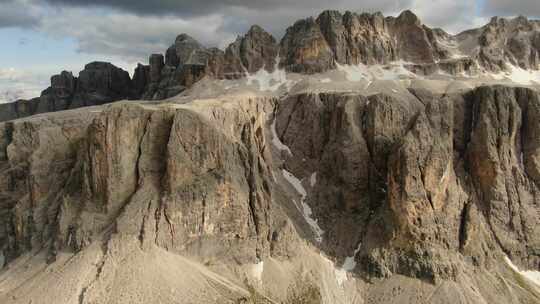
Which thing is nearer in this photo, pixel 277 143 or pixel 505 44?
pixel 277 143

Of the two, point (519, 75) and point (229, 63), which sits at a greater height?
point (229, 63)

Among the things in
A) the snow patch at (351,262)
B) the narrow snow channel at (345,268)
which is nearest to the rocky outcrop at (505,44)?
the snow patch at (351,262)

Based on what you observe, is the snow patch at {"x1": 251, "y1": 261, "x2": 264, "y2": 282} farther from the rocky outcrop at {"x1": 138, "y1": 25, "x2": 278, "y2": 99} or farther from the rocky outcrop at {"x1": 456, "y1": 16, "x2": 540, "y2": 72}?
the rocky outcrop at {"x1": 456, "y1": 16, "x2": 540, "y2": 72}

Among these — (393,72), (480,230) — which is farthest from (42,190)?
(393,72)

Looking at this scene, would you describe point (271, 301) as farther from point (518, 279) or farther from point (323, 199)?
point (518, 279)

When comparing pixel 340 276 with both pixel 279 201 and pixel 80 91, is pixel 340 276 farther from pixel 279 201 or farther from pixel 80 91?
pixel 80 91

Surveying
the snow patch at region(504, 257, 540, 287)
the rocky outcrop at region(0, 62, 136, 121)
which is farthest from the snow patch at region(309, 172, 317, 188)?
the rocky outcrop at region(0, 62, 136, 121)

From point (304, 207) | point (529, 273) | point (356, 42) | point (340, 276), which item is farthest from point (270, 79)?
point (529, 273)

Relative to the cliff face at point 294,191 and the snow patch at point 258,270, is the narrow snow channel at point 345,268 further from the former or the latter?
the snow patch at point 258,270
